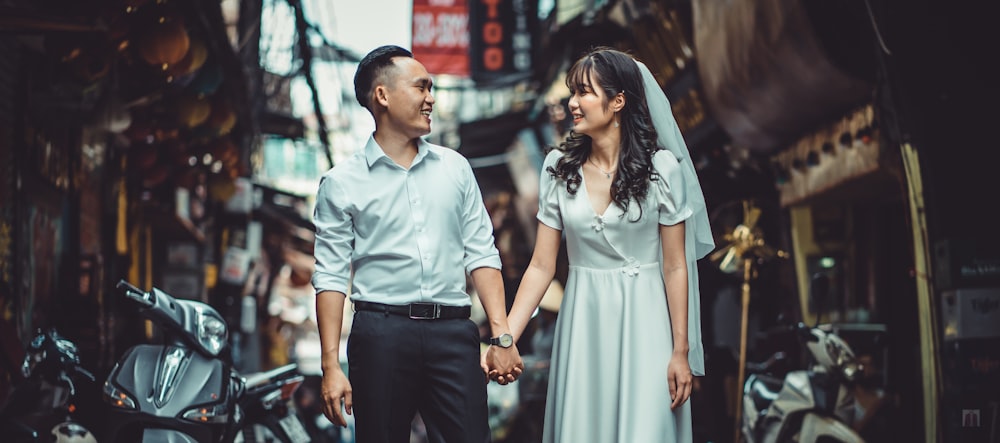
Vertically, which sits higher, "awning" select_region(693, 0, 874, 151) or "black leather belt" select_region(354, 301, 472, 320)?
"awning" select_region(693, 0, 874, 151)

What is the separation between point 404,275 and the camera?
4.92 metres

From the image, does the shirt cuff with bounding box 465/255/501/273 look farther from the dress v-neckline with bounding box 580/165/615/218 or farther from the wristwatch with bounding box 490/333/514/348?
the dress v-neckline with bounding box 580/165/615/218

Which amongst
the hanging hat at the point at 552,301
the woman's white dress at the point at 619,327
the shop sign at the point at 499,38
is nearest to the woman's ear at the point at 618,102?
the woman's white dress at the point at 619,327

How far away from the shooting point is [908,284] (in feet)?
37.5

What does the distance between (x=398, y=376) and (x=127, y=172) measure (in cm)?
1053

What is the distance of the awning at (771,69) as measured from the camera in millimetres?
9641

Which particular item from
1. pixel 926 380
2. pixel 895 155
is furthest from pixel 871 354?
pixel 895 155

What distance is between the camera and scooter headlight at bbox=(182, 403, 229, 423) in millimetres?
6277

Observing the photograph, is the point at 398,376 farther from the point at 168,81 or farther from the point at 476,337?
the point at 168,81

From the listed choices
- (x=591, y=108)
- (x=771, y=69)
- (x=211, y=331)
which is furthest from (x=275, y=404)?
(x=771, y=69)

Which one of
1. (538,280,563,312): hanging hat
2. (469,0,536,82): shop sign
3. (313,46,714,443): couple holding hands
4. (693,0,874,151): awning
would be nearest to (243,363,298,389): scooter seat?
(313,46,714,443): couple holding hands

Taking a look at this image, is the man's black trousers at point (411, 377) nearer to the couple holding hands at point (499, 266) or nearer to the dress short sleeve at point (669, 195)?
the couple holding hands at point (499, 266)

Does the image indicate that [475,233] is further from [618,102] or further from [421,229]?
[618,102]

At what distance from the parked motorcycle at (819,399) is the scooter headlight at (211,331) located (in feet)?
11.3
